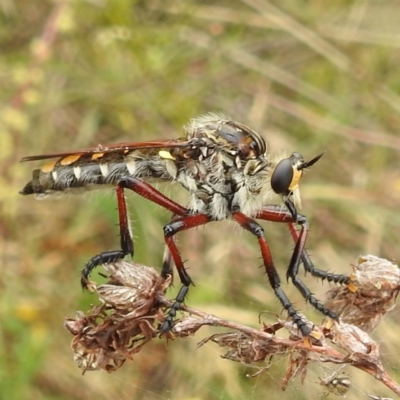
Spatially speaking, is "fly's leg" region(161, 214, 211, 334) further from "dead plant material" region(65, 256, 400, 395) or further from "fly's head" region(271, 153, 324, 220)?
"fly's head" region(271, 153, 324, 220)

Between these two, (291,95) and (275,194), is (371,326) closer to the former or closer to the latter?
(275,194)

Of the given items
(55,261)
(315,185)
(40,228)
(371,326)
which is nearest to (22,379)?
(55,261)

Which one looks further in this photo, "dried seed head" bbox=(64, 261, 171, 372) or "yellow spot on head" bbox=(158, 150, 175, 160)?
"yellow spot on head" bbox=(158, 150, 175, 160)

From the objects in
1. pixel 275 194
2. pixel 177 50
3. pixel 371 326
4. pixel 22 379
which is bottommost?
pixel 22 379

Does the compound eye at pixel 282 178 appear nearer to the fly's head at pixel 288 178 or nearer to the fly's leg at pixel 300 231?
the fly's head at pixel 288 178

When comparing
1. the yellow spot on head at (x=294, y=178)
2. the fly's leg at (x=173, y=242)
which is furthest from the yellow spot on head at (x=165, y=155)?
the yellow spot on head at (x=294, y=178)

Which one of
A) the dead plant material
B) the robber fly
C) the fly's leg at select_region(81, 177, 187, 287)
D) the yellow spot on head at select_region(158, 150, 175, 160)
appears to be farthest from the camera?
the yellow spot on head at select_region(158, 150, 175, 160)

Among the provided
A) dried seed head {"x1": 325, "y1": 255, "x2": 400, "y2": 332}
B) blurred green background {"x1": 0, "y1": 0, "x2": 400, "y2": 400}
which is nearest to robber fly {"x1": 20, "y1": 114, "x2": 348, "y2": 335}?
dried seed head {"x1": 325, "y1": 255, "x2": 400, "y2": 332}
